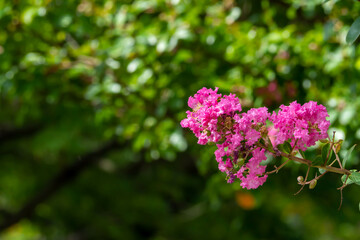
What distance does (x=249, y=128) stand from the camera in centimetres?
112

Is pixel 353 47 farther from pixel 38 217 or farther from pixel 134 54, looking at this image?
pixel 38 217

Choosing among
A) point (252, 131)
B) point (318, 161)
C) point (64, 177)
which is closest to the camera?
point (252, 131)

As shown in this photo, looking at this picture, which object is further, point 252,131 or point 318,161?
point 318,161

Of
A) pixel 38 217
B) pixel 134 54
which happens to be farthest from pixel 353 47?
pixel 38 217

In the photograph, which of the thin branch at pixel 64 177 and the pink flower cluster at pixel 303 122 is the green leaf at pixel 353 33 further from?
the thin branch at pixel 64 177

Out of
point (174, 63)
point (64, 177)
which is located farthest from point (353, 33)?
point (64, 177)

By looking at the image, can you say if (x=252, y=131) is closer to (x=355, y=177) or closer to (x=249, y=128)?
(x=249, y=128)

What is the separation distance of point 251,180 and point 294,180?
6.46 feet

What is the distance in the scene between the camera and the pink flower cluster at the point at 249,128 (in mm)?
1113

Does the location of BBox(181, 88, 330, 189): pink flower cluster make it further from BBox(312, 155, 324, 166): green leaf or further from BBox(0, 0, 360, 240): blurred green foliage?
BBox(0, 0, 360, 240): blurred green foliage

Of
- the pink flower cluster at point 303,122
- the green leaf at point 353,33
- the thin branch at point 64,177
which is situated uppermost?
the green leaf at point 353,33

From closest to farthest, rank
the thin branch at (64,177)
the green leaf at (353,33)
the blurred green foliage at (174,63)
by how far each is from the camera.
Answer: the green leaf at (353,33) < the blurred green foliage at (174,63) < the thin branch at (64,177)

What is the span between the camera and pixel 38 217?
5348 millimetres

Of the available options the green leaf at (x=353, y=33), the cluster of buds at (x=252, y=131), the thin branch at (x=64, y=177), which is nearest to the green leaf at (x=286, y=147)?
the cluster of buds at (x=252, y=131)
